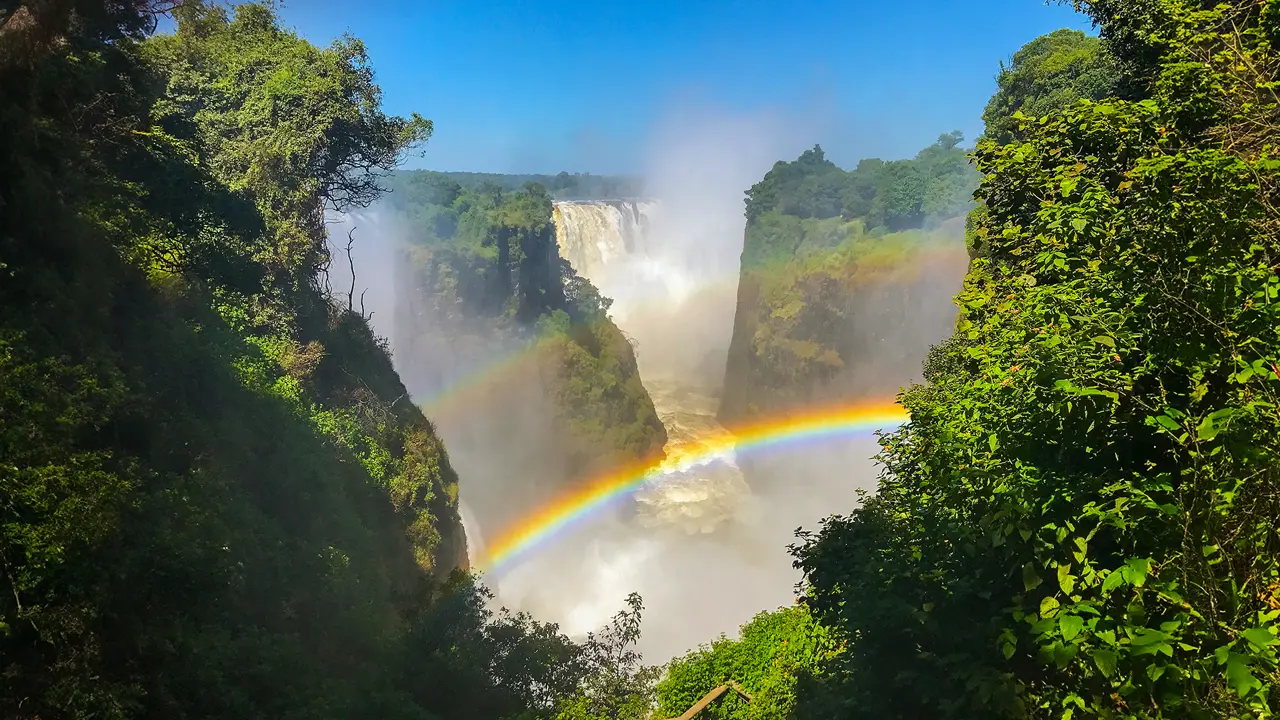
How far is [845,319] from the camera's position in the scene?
59531 millimetres

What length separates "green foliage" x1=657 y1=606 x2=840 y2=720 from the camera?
1479 centimetres

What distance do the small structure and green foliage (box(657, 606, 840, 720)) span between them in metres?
0.13

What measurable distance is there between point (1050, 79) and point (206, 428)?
29.3 meters

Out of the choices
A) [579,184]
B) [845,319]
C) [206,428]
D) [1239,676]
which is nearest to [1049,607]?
[1239,676]

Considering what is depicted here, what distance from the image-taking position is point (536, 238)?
6147 centimetres

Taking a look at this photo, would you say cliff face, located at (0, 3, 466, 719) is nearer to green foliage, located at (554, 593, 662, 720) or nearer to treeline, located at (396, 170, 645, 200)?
green foliage, located at (554, 593, 662, 720)

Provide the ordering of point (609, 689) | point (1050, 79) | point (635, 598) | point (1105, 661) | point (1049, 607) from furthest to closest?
point (1050, 79), point (635, 598), point (609, 689), point (1049, 607), point (1105, 661)

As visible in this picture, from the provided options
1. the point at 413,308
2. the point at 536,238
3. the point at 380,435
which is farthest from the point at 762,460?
the point at 380,435

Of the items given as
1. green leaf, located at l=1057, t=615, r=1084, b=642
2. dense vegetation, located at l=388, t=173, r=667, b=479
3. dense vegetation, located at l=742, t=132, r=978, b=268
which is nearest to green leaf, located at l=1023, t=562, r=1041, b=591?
green leaf, located at l=1057, t=615, r=1084, b=642

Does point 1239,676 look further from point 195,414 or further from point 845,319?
point 845,319

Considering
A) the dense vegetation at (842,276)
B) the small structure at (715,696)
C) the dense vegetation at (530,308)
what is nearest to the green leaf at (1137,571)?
the small structure at (715,696)

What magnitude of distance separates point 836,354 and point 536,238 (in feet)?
91.1

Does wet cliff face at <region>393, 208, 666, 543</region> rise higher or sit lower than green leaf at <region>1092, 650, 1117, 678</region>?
higher

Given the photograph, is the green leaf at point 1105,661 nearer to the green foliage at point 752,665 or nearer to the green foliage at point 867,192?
the green foliage at point 752,665
